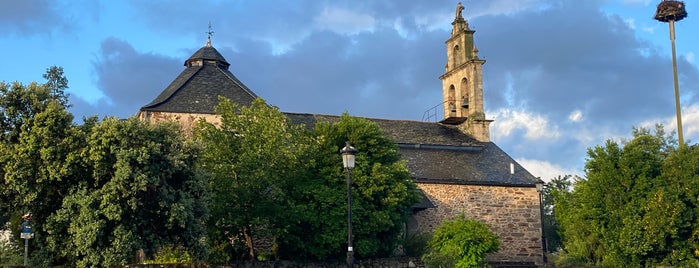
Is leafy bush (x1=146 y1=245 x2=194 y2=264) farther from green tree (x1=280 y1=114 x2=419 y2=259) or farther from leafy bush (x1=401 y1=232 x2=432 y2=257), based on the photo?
leafy bush (x1=401 y1=232 x2=432 y2=257)

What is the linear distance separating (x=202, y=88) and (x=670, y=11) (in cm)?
2477

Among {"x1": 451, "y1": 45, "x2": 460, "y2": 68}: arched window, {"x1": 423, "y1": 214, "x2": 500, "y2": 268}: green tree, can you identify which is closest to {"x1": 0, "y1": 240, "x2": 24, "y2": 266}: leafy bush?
{"x1": 423, "y1": 214, "x2": 500, "y2": 268}: green tree

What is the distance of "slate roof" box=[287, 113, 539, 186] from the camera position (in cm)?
3578

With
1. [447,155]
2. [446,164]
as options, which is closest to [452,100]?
[447,155]

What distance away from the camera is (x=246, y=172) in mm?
25141

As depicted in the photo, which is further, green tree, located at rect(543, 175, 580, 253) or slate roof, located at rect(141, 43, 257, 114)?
green tree, located at rect(543, 175, 580, 253)

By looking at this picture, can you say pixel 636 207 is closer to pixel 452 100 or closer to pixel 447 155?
pixel 447 155

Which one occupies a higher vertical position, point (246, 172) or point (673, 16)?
point (673, 16)

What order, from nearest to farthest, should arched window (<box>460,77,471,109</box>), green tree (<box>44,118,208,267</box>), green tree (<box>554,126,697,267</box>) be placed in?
green tree (<box>44,118,208,267</box>), green tree (<box>554,126,697,267</box>), arched window (<box>460,77,471,109</box>)

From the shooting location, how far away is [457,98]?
142ft

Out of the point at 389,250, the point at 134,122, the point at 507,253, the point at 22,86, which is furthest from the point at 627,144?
the point at 22,86

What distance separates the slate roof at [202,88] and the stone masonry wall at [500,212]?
986 centimetres

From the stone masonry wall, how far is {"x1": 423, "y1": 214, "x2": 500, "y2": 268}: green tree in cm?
793

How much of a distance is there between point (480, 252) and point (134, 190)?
480 inches
